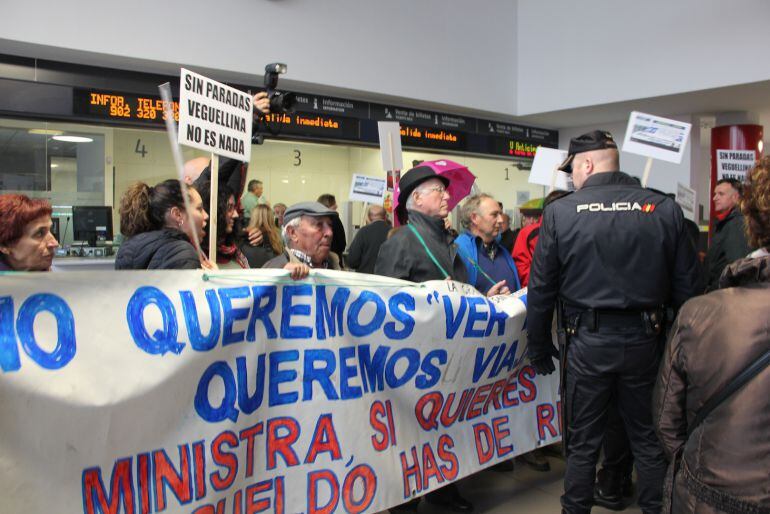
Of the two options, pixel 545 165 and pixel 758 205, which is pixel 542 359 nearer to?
pixel 758 205

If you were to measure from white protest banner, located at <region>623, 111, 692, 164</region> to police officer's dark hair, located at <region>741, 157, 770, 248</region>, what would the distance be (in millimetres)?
3044

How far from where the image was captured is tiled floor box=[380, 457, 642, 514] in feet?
11.7

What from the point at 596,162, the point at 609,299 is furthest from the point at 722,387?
the point at 596,162

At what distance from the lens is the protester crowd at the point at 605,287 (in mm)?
1656

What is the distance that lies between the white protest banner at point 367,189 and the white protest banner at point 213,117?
4.35 m

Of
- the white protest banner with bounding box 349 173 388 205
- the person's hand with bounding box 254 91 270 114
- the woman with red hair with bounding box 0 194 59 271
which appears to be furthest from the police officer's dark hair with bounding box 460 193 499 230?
the white protest banner with bounding box 349 173 388 205

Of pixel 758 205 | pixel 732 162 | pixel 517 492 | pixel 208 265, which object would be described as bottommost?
pixel 517 492

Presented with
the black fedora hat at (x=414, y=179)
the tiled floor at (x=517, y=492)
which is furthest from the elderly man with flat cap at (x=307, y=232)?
the tiled floor at (x=517, y=492)

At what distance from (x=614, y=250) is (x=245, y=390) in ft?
5.47

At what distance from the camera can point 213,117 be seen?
3066mm

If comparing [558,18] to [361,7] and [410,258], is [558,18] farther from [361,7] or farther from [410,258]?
[410,258]

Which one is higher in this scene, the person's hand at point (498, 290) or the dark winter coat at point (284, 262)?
the dark winter coat at point (284, 262)

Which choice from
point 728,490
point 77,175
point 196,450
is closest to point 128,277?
point 196,450

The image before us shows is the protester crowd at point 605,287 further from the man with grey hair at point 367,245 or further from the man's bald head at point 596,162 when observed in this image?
the man with grey hair at point 367,245
